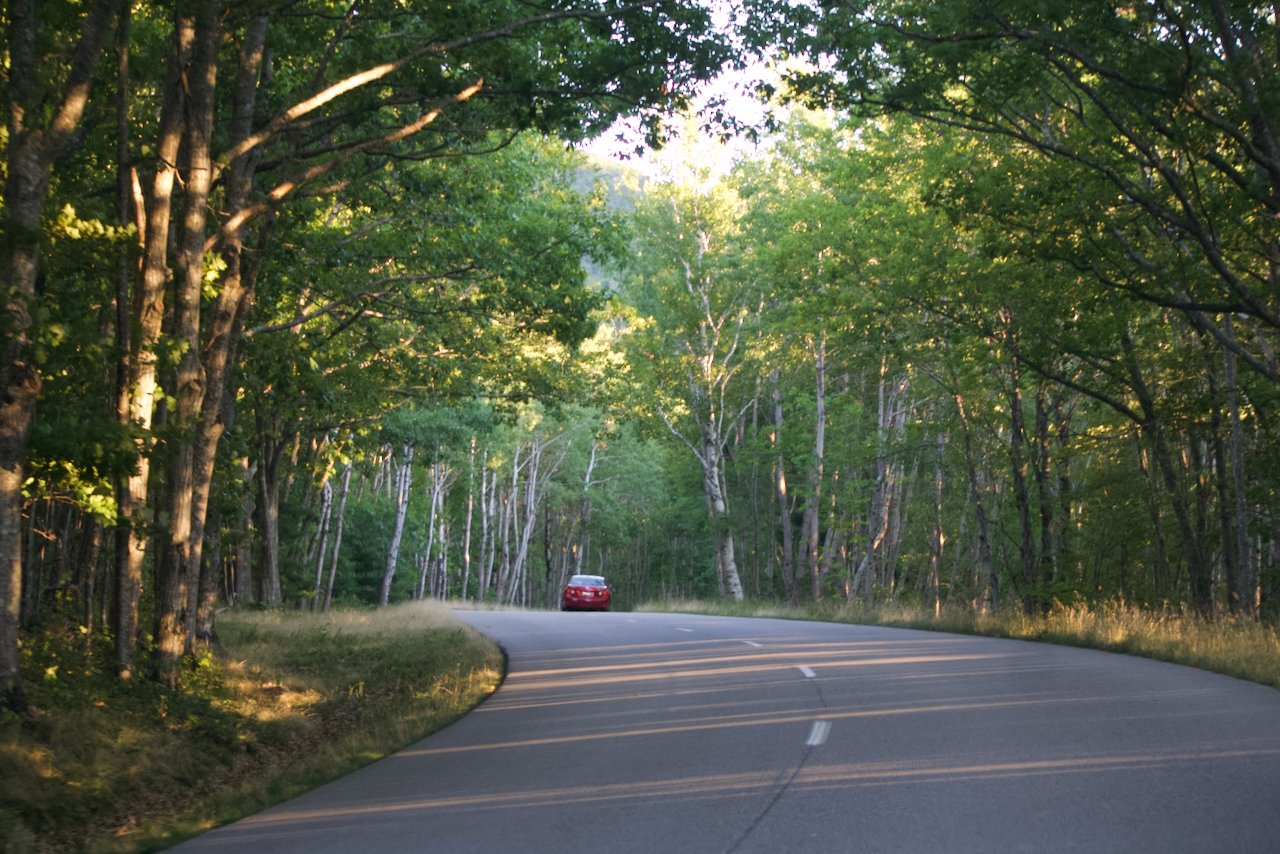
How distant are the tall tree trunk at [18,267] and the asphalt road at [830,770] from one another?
9.72 feet

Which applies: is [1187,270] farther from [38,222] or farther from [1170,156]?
[38,222]

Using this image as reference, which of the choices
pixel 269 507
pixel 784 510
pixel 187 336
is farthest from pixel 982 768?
pixel 784 510

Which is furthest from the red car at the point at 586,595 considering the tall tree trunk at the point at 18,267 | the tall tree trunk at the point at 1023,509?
the tall tree trunk at the point at 18,267

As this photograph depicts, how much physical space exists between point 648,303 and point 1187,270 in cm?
3180

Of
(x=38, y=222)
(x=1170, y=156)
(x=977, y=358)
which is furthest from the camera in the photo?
(x=977, y=358)

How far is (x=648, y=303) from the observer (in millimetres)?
49594

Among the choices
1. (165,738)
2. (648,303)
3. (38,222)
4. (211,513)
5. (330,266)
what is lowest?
(165,738)

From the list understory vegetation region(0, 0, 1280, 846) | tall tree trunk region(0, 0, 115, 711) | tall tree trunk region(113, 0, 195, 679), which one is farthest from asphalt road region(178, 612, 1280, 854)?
tall tree trunk region(113, 0, 195, 679)

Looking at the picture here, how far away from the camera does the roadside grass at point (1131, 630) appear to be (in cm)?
1682

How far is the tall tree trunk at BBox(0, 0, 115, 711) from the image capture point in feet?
32.4

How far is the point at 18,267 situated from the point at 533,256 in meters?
13.8

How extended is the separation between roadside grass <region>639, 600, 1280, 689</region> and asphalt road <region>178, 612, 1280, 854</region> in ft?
3.11

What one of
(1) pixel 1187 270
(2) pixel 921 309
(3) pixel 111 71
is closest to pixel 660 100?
(3) pixel 111 71

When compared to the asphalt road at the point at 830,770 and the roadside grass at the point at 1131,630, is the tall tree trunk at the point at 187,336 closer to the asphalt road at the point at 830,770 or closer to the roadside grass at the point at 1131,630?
the asphalt road at the point at 830,770
